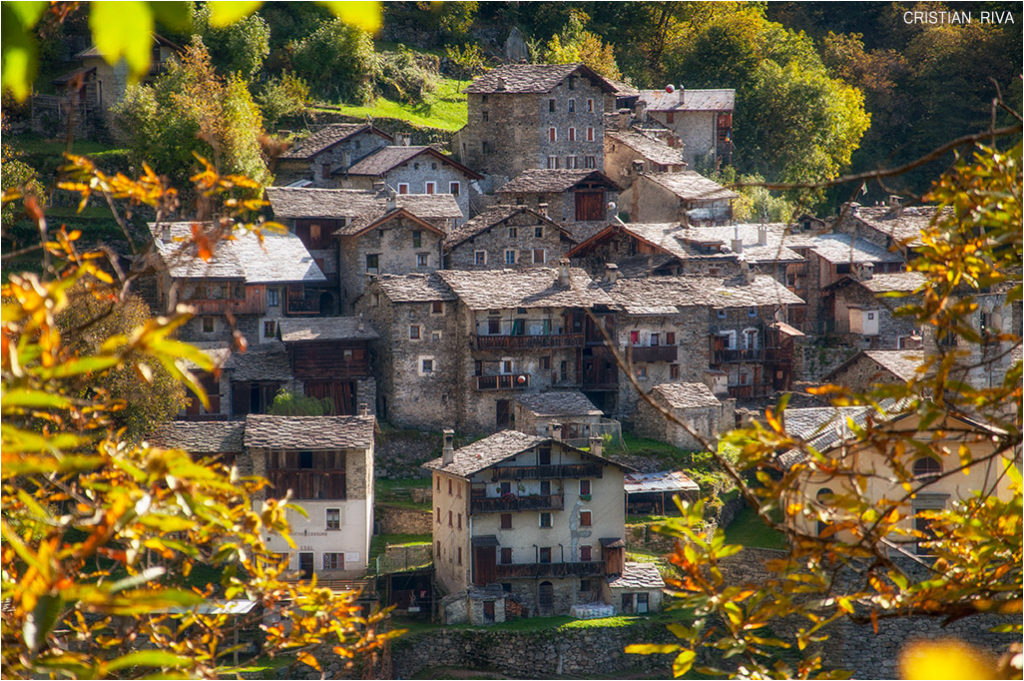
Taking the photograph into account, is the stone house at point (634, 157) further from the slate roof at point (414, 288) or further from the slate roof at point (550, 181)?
the slate roof at point (414, 288)

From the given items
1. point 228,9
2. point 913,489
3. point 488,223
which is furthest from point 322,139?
point 228,9

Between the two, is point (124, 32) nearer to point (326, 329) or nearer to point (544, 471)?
point (544, 471)

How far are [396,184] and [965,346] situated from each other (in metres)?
23.0

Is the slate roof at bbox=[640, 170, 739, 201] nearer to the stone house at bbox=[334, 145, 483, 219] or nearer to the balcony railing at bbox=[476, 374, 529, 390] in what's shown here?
the stone house at bbox=[334, 145, 483, 219]

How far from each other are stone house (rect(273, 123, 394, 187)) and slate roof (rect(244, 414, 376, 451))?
17.8 meters

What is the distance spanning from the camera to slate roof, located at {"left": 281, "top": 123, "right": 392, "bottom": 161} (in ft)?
181

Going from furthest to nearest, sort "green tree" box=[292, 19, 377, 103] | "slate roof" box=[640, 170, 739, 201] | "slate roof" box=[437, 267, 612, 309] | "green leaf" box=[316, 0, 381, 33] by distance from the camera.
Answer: "green tree" box=[292, 19, 377, 103] → "slate roof" box=[640, 170, 739, 201] → "slate roof" box=[437, 267, 612, 309] → "green leaf" box=[316, 0, 381, 33]

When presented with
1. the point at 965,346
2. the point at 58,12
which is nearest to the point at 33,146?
the point at 965,346

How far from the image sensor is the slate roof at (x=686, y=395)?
43.5 meters

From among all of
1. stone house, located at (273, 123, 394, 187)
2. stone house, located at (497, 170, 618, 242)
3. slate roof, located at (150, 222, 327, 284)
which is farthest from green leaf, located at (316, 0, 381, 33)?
stone house, located at (273, 123, 394, 187)

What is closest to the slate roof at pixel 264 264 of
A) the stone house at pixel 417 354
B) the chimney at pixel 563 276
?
the stone house at pixel 417 354

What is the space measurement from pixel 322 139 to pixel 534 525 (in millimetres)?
23412

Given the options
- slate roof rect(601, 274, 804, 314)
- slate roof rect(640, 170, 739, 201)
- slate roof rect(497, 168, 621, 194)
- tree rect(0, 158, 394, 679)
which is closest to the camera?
tree rect(0, 158, 394, 679)

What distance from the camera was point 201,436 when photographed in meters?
39.0
